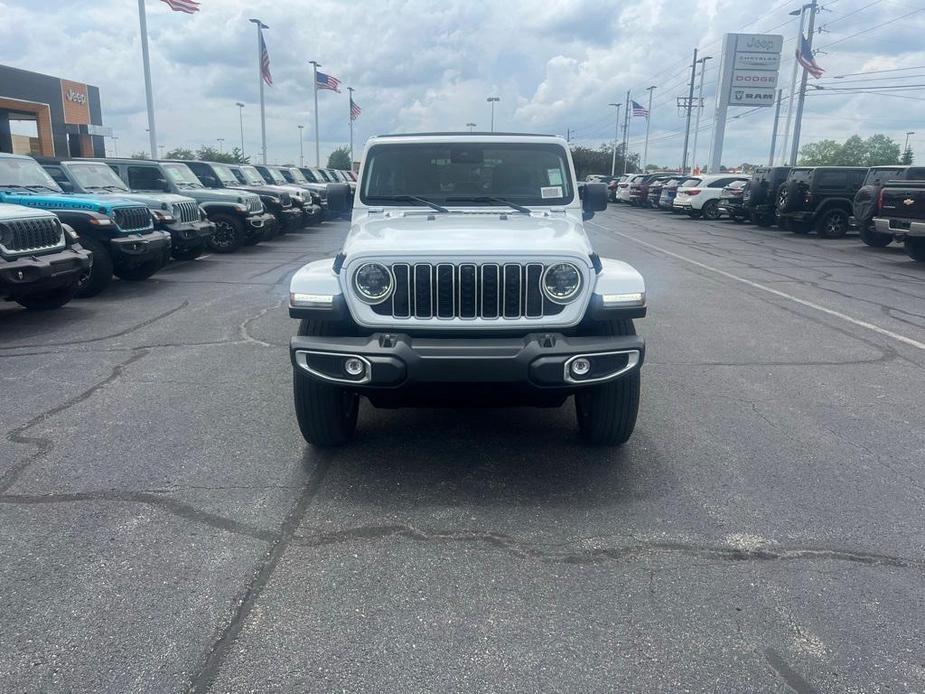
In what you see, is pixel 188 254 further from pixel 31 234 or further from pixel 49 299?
pixel 31 234

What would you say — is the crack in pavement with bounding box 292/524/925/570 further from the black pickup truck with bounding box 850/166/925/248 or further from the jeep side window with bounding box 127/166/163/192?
the black pickup truck with bounding box 850/166/925/248

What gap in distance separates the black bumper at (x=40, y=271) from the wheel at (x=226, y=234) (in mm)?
7056

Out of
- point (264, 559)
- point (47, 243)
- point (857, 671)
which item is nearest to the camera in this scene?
point (857, 671)

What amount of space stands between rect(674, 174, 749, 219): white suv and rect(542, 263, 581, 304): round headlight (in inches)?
1085

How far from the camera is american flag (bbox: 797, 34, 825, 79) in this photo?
1535 inches

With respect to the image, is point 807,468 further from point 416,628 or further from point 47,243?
point 47,243

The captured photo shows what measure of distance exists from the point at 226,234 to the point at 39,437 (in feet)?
38.1

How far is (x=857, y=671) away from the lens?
2699 mm

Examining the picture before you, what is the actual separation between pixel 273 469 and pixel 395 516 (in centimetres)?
95

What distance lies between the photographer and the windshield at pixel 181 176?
15.1 m

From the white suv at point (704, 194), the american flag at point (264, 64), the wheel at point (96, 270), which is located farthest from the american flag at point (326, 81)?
the wheel at point (96, 270)

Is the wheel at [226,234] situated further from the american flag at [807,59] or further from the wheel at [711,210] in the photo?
the american flag at [807,59]

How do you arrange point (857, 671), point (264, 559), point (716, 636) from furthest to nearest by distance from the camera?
point (264, 559)
point (716, 636)
point (857, 671)

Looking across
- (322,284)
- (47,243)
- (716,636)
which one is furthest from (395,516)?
(47,243)
